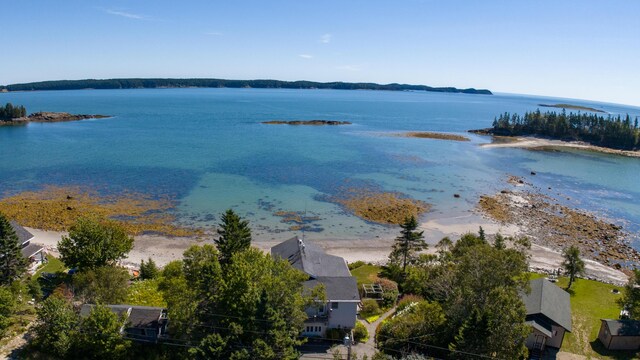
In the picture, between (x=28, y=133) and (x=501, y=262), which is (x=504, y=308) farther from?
(x=28, y=133)

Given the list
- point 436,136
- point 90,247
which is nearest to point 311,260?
Answer: point 90,247

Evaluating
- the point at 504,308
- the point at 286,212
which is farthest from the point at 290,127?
the point at 504,308

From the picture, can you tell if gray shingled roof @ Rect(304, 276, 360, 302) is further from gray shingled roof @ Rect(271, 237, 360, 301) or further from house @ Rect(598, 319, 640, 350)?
house @ Rect(598, 319, 640, 350)

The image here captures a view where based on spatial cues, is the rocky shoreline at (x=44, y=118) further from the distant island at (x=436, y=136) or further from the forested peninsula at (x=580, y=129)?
the forested peninsula at (x=580, y=129)

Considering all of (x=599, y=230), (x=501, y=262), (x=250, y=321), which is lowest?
(x=599, y=230)

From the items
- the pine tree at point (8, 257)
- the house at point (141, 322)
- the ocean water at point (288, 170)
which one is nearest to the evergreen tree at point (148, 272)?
the pine tree at point (8, 257)

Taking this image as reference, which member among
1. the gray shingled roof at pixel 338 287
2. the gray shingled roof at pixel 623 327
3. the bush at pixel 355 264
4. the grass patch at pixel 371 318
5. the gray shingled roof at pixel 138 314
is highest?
the gray shingled roof at pixel 338 287

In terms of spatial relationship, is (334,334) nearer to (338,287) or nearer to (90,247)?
(338,287)

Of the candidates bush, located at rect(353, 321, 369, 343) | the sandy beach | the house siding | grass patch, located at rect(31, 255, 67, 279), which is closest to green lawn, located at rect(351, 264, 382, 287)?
the sandy beach
